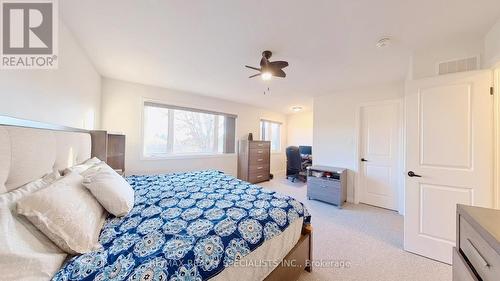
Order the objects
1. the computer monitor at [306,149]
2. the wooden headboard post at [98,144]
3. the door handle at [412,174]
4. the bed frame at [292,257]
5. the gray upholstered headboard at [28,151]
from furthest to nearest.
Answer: the computer monitor at [306,149] → the wooden headboard post at [98,144] → the door handle at [412,174] → the bed frame at [292,257] → the gray upholstered headboard at [28,151]

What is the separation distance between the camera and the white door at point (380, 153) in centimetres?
322

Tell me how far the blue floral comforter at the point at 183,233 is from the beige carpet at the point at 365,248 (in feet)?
2.23

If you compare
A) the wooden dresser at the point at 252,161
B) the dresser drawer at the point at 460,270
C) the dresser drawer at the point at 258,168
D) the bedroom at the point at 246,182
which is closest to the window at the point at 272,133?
the wooden dresser at the point at 252,161

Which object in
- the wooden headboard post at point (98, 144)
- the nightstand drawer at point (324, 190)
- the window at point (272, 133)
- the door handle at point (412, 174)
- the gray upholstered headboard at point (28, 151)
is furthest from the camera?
the window at point (272, 133)

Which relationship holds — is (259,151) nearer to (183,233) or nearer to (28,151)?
(183,233)

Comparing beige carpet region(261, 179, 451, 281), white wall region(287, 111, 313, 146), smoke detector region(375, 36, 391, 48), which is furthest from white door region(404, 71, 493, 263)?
white wall region(287, 111, 313, 146)

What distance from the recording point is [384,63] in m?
2.49

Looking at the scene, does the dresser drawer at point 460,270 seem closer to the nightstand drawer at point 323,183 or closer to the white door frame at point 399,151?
the nightstand drawer at point 323,183

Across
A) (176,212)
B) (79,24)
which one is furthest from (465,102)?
(79,24)

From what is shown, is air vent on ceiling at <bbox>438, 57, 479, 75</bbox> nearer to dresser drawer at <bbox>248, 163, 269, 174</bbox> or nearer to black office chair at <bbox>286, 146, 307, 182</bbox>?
black office chair at <bbox>286, 146, 307, 182</bbox>

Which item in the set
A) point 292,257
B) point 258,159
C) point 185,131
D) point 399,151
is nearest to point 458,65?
point 399,151

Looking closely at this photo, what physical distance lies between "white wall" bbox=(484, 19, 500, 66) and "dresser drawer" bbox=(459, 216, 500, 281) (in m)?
1.75

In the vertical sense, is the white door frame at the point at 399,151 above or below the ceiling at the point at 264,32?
below

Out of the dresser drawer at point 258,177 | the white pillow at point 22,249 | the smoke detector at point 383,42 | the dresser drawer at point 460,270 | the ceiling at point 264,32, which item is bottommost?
the dresser drawer at point 258,177
